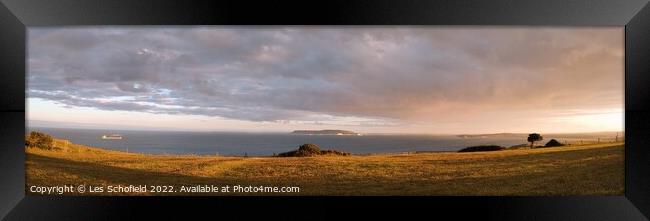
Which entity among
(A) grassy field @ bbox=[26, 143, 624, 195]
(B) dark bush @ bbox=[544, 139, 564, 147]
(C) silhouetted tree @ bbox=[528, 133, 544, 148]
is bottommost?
(A) grassy field @ bbox=[26, 143, 624, 195]

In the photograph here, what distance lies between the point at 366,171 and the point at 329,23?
347 cm

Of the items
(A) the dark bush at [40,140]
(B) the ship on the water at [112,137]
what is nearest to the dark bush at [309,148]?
(B) the ship on the water at [112,137]

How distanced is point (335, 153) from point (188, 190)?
3058mm

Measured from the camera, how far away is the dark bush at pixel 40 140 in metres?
7.33

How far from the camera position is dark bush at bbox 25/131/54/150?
7.33m

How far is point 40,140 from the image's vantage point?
7504 millimetres

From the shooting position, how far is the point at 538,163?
810 centimetres

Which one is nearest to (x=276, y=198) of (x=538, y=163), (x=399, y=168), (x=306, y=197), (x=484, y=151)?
(x=306, y=197)

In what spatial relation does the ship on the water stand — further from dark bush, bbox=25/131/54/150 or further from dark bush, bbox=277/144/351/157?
dark bush, bbox=277/144/351/157

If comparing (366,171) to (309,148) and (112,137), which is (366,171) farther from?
(112,137)

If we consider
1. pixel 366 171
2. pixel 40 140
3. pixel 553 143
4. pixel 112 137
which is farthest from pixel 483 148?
pixel 40 140

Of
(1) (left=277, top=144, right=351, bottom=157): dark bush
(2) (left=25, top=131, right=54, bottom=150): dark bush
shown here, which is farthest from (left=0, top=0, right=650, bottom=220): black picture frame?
(1) (left=277, top=144, right=351, bottom=157): dark bush

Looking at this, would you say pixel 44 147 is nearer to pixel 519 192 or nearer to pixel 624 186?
pixel 519 192

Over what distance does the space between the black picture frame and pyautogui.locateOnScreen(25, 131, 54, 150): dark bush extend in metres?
1.11
